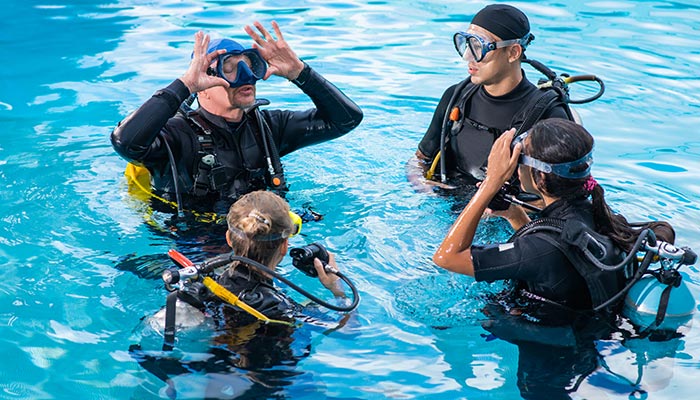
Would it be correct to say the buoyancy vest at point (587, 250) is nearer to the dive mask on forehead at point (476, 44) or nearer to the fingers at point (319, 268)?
the fingers at point (319, 268)

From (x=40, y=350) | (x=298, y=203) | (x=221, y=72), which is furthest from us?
(x=298, y=203)

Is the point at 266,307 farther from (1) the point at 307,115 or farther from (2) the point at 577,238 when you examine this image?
(1) the point at 307,115

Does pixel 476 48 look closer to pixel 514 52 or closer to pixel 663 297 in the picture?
pixel 514 52

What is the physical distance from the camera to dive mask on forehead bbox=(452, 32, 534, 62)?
5.23 meters

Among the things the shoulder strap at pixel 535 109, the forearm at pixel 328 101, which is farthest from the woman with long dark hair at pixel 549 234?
the forearm at pixel 328 101

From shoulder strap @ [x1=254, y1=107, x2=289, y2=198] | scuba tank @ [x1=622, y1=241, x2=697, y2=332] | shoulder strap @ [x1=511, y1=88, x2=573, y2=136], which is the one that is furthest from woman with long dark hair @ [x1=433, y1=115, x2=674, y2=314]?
shoulder strap @ [x1=254, y1=107, x2=289, y2=198]

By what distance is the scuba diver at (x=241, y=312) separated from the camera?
11.5 ft

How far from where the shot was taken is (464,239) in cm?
378

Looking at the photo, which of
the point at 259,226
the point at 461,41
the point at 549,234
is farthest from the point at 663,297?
the point at 461,41

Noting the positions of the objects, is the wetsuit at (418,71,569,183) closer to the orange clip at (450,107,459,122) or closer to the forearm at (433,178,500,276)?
the orange clip at (450,107,459,122)

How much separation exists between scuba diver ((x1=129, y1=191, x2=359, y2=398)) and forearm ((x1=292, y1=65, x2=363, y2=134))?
159 centimetres

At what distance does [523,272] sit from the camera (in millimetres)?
3650

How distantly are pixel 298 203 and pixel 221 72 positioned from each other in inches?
52.4

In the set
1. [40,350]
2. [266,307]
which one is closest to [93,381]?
[40,350]
